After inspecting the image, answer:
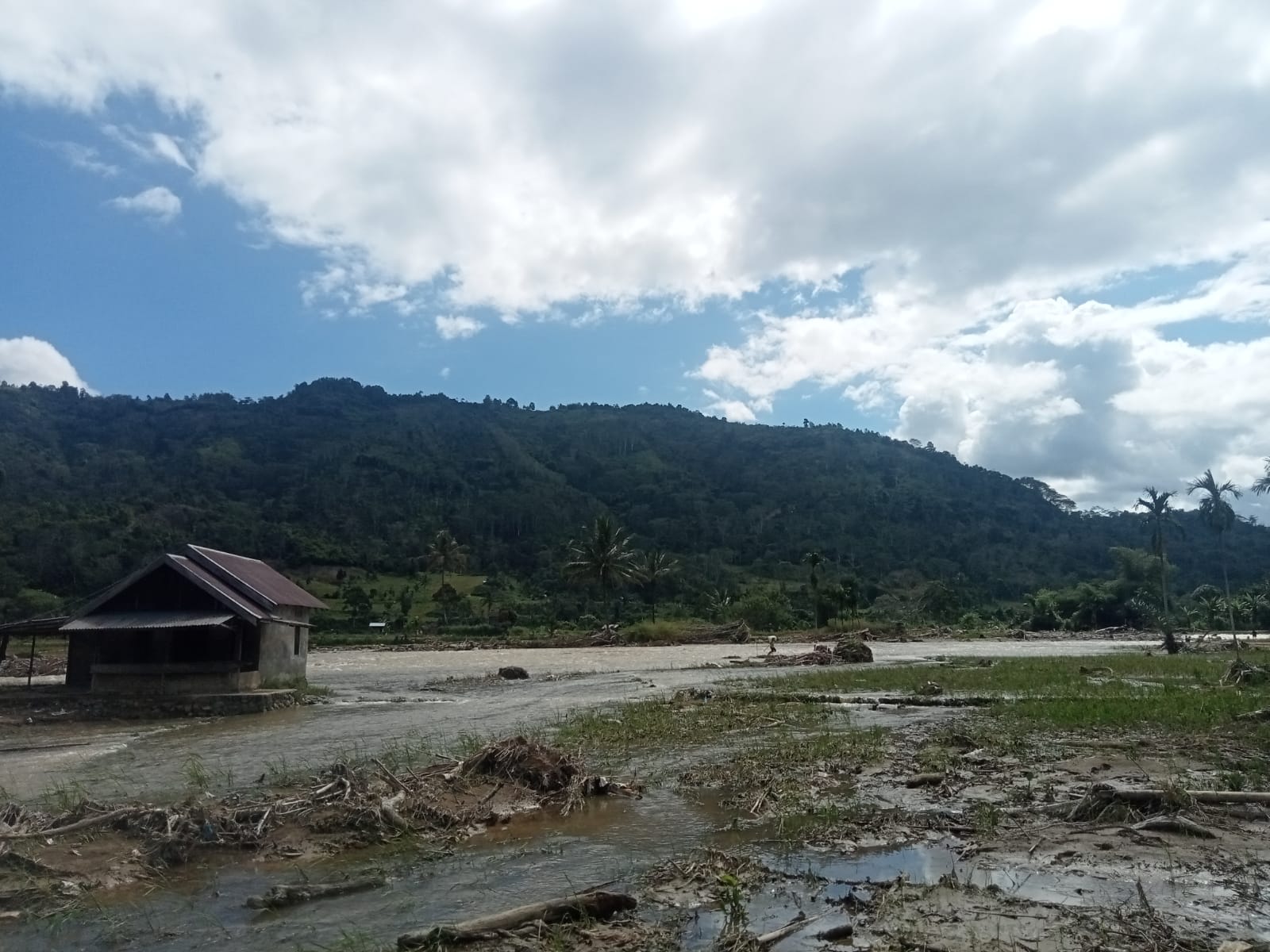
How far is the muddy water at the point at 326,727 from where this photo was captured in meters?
16.0

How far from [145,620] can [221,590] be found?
2.16 metres

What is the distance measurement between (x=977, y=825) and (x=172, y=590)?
25.5m

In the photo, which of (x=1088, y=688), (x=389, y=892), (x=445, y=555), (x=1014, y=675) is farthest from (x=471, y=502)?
(x=389, y=892)

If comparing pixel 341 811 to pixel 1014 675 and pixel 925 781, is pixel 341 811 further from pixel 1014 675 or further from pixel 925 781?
pixel 1014 675

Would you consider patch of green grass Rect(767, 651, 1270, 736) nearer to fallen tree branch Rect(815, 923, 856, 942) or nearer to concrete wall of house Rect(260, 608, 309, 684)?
fallen tree branch Rect(815, 923, 856, 942)

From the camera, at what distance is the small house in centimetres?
2688

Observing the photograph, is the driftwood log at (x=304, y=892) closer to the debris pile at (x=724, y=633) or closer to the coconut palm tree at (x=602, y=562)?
the debris pile at (x=724, y=633)

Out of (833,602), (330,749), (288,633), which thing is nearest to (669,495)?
(833,602)

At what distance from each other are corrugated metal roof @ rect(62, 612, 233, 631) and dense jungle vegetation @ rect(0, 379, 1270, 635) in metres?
46.5

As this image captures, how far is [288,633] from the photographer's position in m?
31.6

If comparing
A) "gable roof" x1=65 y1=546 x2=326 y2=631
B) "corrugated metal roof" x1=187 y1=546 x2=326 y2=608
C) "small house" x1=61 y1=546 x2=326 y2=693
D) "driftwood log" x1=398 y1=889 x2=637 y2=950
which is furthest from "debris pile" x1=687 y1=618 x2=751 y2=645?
"driftwood log" x1=398 y1=889 x2=637 y2=950

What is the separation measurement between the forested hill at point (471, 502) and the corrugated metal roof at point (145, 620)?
56.4 meters

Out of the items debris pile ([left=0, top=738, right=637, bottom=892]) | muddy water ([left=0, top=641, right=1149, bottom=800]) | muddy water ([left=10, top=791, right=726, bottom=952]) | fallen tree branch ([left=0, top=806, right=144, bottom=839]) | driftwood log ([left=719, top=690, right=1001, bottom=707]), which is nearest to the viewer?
muddy water ([left=10, top=791, right=726, bottom=952])

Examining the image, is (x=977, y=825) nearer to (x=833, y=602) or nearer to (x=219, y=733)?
(x=219, y=733)
